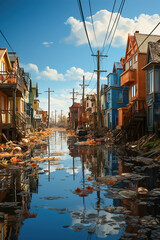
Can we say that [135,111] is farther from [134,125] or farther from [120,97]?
[120,97]

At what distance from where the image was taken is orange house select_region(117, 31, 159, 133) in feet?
71.5

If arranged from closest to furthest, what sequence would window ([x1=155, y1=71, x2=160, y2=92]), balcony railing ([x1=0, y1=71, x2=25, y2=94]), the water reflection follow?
the water reflection < balcony railing ([x1=0, y1=71, x2=25, y2=94]) < window ([x1=155, y1=71, x2=160, y2=92])

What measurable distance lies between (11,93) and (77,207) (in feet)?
64.6

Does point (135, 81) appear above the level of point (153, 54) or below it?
below

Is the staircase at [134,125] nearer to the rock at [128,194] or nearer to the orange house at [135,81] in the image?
the orange house at [135,81]

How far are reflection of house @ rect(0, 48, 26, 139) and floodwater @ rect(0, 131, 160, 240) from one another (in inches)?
443

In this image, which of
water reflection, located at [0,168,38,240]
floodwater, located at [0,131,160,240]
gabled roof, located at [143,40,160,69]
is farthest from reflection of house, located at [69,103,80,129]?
floodwater, located at [0,131,160,240]

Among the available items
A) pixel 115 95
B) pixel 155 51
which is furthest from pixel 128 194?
pixel 115 95

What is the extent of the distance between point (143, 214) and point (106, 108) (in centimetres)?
3774

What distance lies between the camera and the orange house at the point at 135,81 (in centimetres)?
2180

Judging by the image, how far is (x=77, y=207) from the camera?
5051 mm

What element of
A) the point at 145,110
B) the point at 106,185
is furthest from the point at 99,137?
the point at 106,185

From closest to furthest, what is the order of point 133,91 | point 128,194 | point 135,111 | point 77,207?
point 77,207
point 128,194
point 135,111
point 133,91

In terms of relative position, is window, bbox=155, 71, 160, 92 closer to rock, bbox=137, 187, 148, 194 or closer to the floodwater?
the floodwater
